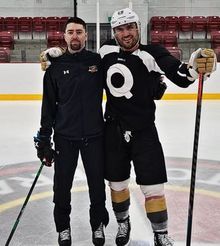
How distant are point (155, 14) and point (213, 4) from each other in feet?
4.71

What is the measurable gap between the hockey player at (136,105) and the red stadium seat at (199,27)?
25.9 feet

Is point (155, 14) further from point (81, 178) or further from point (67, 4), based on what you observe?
point (81, 178)

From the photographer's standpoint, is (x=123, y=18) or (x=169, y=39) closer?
(x=123, y=18)

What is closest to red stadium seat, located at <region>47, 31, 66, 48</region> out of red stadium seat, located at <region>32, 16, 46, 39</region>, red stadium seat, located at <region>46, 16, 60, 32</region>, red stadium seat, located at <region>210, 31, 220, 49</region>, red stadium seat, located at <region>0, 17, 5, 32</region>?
red stadium seat, located at <region>46, 16, 60, 32</region>

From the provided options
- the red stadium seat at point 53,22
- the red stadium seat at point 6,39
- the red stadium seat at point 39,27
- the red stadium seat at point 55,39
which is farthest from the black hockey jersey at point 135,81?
the red stadium seat at point 39,27

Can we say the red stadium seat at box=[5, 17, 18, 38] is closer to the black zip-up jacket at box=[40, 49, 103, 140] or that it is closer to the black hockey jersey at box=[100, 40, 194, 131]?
the black zip-up jacket at box=[40, 49, 103, 140]

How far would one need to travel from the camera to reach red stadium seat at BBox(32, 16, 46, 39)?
9664mm

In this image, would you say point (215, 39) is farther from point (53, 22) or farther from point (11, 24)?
point (11, 24)

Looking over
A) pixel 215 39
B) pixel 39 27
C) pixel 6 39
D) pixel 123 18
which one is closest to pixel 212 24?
pixel 215 39

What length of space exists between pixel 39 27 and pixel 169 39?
9.92ft

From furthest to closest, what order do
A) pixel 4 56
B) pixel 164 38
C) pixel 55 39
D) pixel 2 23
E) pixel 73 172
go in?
1. pixel 2 23
2. pixel 164 38
3. pixel 55 39
4. pixel 4 56
5. pixel 73 172

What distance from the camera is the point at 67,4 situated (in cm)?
952

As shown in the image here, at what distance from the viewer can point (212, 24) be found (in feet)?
31.6

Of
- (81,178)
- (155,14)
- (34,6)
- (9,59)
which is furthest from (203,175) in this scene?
(34,6)
